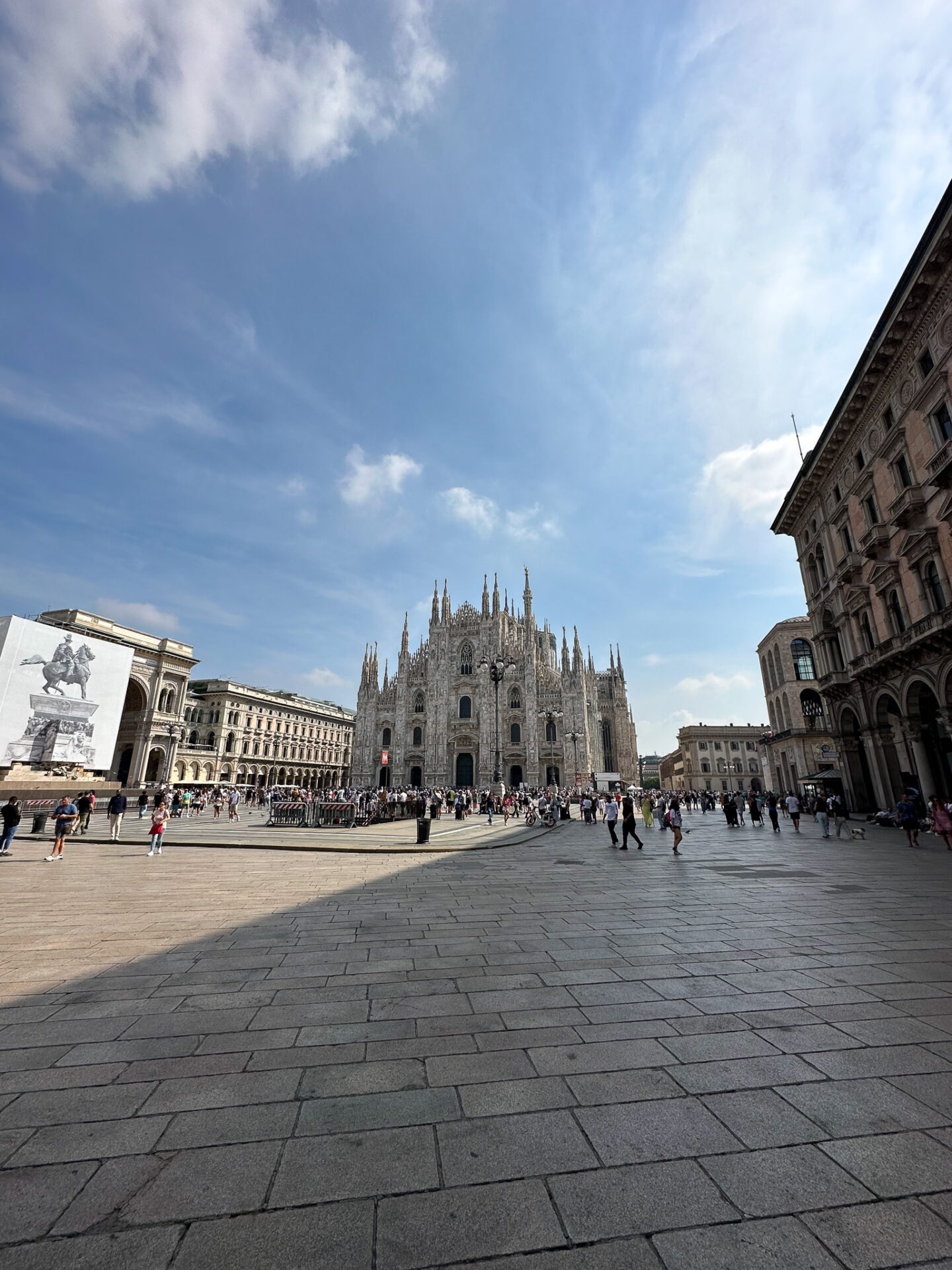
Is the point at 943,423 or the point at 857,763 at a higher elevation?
the point at 943,423

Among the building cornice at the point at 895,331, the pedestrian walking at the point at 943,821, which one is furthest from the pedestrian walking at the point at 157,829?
the building cornice at the point at 895,331

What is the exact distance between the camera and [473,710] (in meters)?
55.8

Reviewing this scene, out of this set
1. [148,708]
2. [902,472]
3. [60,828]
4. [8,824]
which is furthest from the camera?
[148,708]

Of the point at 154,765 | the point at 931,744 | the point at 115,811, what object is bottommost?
the point at 115,811

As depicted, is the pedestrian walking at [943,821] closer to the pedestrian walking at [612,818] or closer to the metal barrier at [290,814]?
the pedestrian walking at [612,818]

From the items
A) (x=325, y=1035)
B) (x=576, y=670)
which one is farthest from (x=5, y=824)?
(x=576, y=670)

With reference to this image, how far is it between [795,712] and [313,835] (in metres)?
33.4

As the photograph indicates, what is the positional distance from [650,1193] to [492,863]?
35.2 feet

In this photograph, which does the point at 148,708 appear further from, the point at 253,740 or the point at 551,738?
the point at 551,738

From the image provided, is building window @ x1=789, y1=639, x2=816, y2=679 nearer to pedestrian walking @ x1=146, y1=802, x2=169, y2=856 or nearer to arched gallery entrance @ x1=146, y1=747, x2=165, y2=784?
pedestrian walking @ x1=146, y1=802, x2=169, y2=856

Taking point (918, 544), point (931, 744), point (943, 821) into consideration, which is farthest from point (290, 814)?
point (918, 544)

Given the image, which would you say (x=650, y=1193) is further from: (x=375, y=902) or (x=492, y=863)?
(x=492, y=863)

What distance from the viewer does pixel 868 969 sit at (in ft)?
16.1

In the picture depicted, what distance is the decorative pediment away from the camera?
16.3 m
